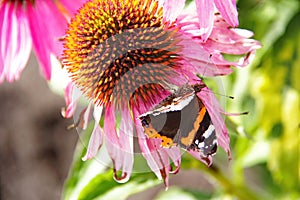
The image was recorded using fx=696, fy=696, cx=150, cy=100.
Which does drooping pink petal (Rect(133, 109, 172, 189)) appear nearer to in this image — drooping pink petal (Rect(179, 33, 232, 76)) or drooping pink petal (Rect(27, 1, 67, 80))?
drooping pink petal (Rect(179, 33, 232, 76))

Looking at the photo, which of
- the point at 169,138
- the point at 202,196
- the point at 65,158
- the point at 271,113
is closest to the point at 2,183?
the point at 65,158

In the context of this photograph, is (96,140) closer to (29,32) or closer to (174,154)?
(174,154)

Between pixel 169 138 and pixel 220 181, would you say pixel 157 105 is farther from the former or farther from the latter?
pixel 220 181

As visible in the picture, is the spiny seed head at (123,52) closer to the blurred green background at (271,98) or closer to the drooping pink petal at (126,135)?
the drooping pink petal at (126,135)

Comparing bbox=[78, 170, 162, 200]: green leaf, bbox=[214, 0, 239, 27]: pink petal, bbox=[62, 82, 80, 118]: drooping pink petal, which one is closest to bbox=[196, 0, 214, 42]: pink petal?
bbox=[214, 0, 239, 27]: pink petal

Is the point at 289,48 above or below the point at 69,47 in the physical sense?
below

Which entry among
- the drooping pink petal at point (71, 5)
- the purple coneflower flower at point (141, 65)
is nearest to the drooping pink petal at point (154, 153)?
the purple coneflower flower at point (141, 65)
